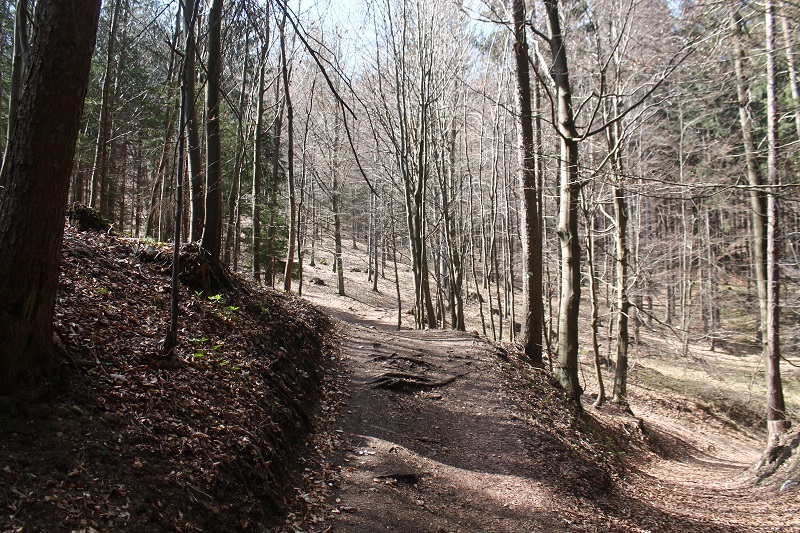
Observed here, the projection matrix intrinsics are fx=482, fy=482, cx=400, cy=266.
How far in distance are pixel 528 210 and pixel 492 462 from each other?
5.83 m

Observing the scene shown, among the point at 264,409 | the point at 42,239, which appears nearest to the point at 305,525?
the point at 264,409

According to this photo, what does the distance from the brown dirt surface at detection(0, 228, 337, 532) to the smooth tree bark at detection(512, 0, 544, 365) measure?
216 inches

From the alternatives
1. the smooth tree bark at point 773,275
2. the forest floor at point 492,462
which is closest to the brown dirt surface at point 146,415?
the forest floor at point 492,462

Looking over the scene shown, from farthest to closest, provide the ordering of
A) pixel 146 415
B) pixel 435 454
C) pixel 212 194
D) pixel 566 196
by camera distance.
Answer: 1. pixel 566 196
2. pixel 212 194
3. pixel 435 454
4. pixel 146 415

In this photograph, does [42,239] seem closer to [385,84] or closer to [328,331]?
[328,331]

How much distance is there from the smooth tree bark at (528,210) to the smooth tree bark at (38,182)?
27.0 ft

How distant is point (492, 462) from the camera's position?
6477 millimetres

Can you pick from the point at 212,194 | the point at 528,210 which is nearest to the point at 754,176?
the point at 528,210

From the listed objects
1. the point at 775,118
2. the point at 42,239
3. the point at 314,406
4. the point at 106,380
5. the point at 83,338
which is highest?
the point at 775,118

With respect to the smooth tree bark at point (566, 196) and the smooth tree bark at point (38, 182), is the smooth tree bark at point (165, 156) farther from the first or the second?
the smooth tree bark at point (566, 196)

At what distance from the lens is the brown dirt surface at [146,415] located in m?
2.90

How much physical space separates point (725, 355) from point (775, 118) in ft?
63.8

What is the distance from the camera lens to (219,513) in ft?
11.5

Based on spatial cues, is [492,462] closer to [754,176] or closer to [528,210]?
[528,210]
